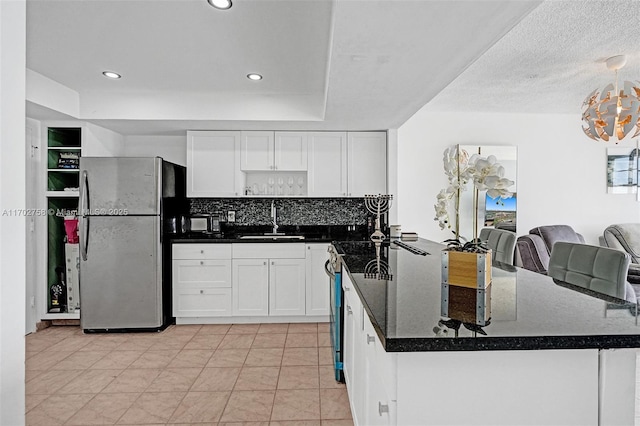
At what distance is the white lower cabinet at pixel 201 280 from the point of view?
13.1 feet

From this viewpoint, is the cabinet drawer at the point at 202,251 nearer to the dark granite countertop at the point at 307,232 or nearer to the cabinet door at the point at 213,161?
the dark granite countertop at the point at 307,232

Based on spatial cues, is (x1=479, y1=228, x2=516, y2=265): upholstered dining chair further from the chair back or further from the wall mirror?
the chair back

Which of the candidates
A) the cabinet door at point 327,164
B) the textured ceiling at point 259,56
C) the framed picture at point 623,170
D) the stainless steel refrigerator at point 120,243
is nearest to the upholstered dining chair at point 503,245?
the textured ceiling at point 259,56

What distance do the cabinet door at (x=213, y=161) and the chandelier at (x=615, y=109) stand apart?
11.5 feet

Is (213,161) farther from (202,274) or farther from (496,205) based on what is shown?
(496,205)

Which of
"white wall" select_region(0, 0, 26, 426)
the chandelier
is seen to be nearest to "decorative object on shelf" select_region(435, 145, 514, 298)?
"white wall" select_region(0, 0, 26, 426)

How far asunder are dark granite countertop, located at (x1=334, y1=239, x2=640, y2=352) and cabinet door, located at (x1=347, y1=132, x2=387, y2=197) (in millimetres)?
2716

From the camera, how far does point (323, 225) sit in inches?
185

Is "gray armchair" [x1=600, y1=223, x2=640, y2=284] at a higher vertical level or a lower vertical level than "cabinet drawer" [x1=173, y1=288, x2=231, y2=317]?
higher

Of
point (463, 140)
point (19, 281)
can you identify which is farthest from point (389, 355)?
point (463, 140)

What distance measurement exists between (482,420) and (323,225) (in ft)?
12.3

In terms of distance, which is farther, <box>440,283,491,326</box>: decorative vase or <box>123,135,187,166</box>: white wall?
<box>123,135,187,166</box>: white wall

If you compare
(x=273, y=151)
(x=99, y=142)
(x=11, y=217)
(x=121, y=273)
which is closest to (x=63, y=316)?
(x=121, y=273)

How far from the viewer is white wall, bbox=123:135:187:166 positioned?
4.71 metres
